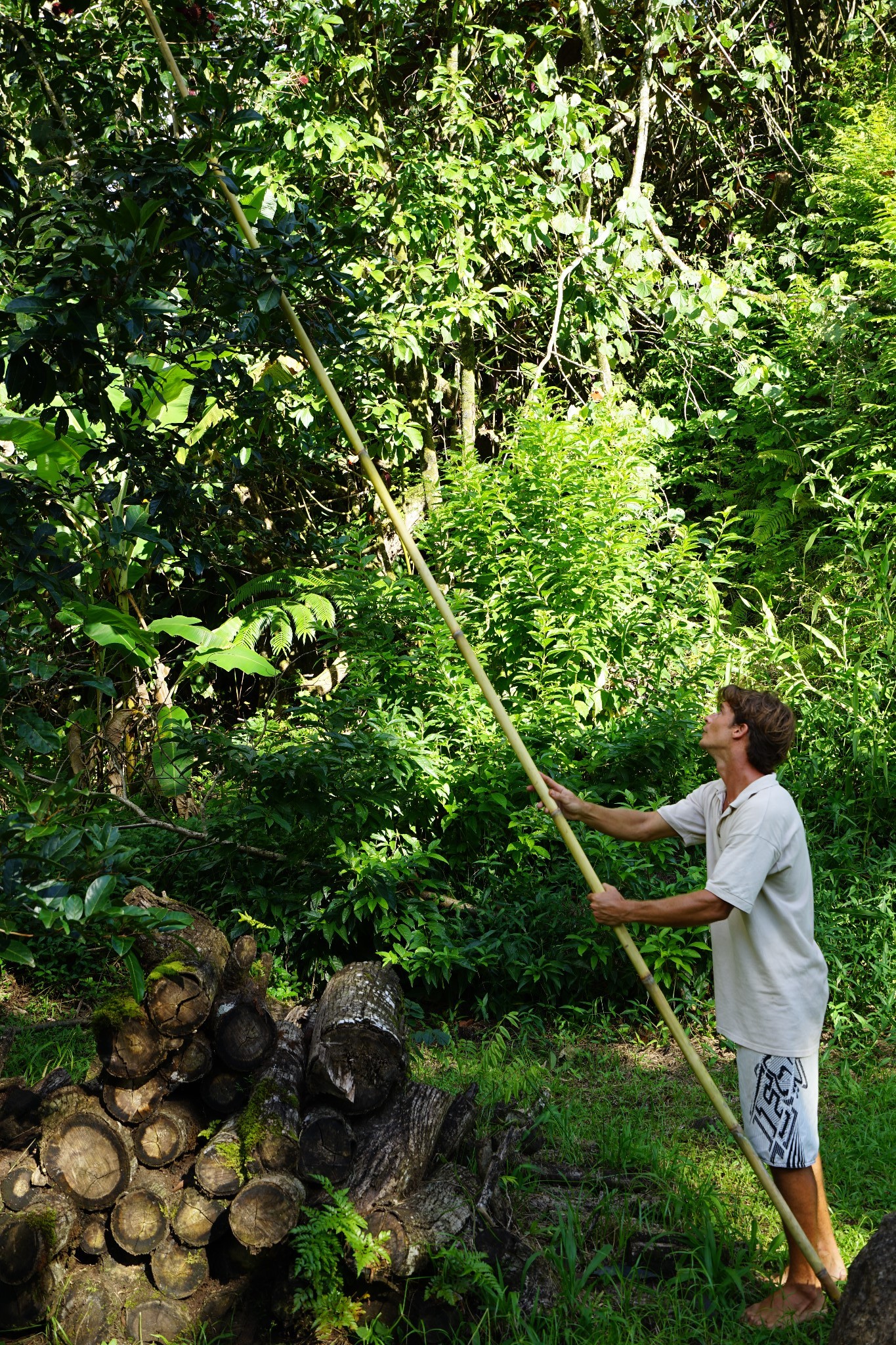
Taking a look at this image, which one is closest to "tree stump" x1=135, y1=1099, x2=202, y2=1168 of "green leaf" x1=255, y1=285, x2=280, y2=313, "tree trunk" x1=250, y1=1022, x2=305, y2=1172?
"tree trunk" x1=250, y1=1022, x2=305, y2=1172

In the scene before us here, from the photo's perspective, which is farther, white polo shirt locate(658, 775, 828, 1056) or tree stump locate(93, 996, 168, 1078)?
tree stump locate(93, 996, 168, 1078)

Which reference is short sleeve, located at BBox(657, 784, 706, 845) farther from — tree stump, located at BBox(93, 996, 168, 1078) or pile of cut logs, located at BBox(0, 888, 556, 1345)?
tree stump, located at BBox(93, 996, 168, 1078)

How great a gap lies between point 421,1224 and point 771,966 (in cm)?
118

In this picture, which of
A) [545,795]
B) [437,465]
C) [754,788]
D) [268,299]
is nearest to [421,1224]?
[545,795]

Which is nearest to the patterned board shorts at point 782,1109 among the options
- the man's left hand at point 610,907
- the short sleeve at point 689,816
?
the man's left hand at point 610,907

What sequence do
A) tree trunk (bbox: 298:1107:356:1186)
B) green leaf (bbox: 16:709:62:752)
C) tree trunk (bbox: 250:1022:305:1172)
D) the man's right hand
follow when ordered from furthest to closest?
the man's right hand < tree trunk (bbox: 298:1107:356:1186) < tree trunk (bbox: 250:1022:305:1172) < green leaf (bbox: 16:709:62:752)

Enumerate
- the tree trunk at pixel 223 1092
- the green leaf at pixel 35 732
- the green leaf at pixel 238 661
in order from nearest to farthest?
the green leaf at pixel 35 732 < the tree trunk at pixel 223 1092 < the green leaf at pixel 238 661

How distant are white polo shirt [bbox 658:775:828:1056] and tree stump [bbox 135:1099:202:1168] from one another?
5.20 ft

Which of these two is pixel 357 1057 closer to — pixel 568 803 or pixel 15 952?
pixel 568 803

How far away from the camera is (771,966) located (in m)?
2.97

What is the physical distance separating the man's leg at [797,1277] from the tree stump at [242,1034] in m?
1.52

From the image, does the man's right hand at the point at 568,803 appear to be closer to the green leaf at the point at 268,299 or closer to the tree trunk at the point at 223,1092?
the tree trunk at the point at 223,1092

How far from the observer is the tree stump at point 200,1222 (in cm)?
295

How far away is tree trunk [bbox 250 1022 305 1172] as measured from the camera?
3.03 metres
